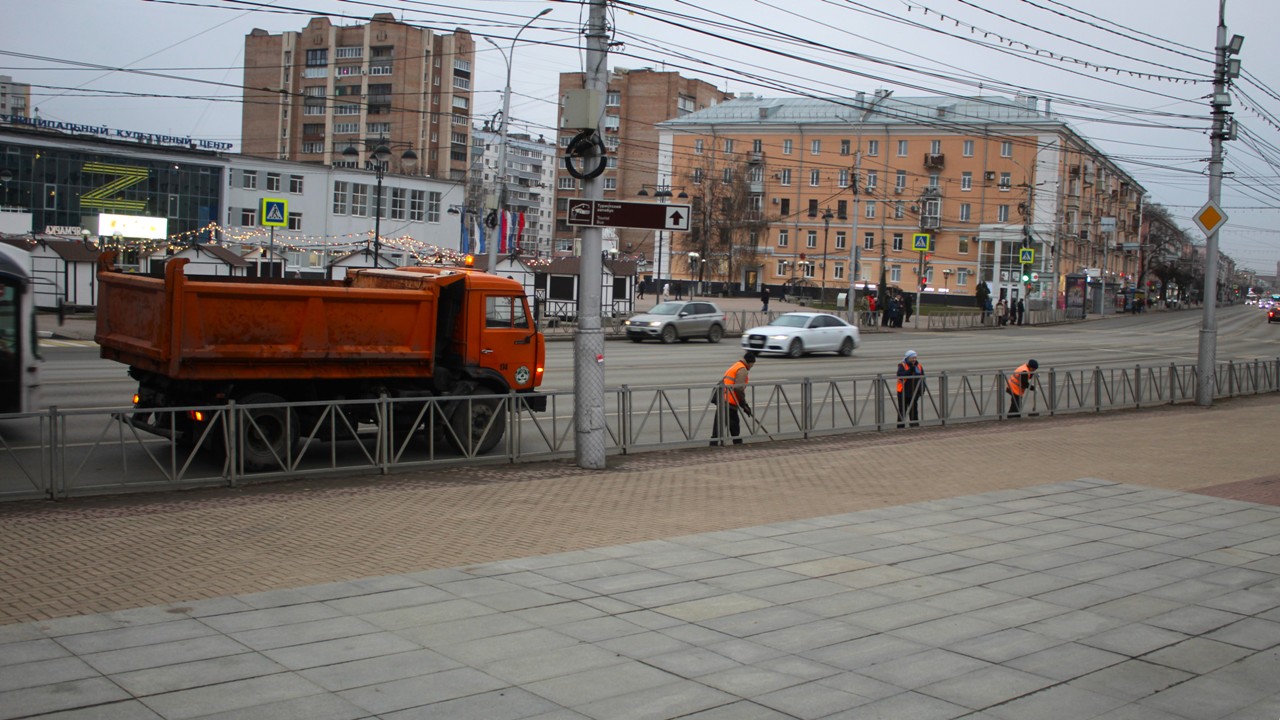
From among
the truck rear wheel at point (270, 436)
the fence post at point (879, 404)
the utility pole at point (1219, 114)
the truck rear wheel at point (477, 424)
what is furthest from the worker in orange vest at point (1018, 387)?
the truck rear wheel at point (270, 436)

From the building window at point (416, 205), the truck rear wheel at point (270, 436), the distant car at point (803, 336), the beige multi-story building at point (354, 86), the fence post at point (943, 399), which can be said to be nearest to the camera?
the truck rear wheel at point (270, 436)

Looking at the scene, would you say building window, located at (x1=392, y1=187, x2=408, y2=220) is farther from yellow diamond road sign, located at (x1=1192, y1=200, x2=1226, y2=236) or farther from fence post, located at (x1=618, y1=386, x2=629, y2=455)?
fence post, located at (x1=618, y1=386, x2=629, y2=455)

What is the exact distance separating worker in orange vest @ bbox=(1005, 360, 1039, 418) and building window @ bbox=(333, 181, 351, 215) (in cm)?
4808

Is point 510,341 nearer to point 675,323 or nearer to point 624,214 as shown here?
point 624,214

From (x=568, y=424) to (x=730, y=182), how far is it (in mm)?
73990

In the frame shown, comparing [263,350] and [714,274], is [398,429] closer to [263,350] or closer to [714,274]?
[263,350]

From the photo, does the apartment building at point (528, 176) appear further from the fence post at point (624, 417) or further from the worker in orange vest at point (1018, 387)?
the fence post at point (624, 417)

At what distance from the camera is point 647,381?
83.9 ft

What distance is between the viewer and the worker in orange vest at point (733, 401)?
54.9 feet

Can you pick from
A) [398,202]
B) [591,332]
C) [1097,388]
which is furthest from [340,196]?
[591,332]

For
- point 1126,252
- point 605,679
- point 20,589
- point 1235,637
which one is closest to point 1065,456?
point 1235,637

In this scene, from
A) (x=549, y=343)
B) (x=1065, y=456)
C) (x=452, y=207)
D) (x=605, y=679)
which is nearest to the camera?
(x=605, y=679)

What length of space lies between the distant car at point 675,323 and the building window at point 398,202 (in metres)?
27.4

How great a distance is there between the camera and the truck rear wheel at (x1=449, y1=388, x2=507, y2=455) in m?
14.3
